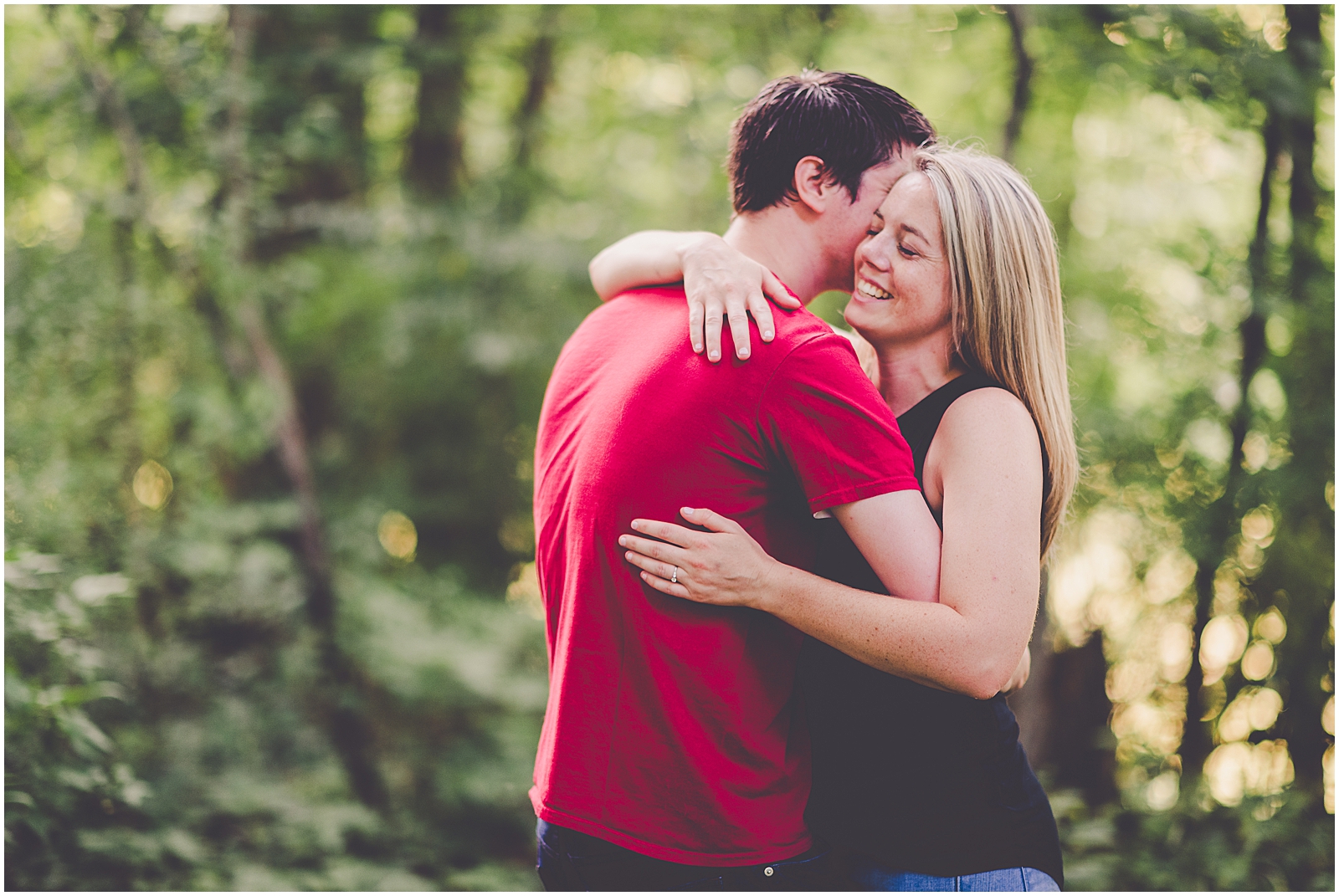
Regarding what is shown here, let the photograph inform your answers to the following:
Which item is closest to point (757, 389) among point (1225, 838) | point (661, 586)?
point (661, 586)

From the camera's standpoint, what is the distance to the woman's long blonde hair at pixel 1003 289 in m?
1.60

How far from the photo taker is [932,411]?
1.60 meters

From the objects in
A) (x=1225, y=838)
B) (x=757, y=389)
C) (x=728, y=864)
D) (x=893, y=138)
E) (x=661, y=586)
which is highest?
(x=893, y=138)

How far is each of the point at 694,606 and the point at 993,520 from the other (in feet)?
1.60

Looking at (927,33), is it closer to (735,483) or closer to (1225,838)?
(1225,838)

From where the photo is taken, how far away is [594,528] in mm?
1446

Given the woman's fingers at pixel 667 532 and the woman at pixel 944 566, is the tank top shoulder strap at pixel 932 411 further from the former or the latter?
the woman's fingers at pixel 667 532

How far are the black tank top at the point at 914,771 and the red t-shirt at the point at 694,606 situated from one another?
3.4 inches

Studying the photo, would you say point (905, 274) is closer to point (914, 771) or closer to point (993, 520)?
point (993, 520)

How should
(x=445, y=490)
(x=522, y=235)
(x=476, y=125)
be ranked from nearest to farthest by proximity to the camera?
1. (x=522, y=235)
2. (x=445, y=490)
3. (x=476, y=125)

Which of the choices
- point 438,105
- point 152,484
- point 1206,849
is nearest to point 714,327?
point 1206,849

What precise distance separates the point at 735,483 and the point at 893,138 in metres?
0.83

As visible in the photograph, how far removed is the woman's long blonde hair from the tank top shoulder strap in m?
0.04

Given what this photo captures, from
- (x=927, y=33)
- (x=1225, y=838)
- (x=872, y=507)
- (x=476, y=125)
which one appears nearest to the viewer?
(x=872, y=507)
